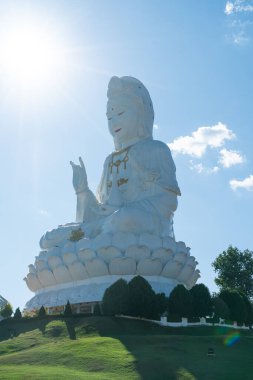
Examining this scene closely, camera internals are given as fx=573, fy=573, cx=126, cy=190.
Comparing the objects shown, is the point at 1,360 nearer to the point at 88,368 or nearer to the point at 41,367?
the point at 41,367

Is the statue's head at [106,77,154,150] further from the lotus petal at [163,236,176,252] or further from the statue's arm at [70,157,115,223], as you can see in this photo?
the lotus petal at [163,236,176,252]

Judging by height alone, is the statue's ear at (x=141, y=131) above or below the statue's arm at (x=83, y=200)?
above

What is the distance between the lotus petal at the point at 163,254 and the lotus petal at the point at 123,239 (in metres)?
0.96

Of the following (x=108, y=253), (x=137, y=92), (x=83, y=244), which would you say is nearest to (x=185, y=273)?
(x=108, y=253)

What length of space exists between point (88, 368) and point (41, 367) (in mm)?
1110

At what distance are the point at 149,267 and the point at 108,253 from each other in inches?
68.3

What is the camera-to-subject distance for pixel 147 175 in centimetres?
2555

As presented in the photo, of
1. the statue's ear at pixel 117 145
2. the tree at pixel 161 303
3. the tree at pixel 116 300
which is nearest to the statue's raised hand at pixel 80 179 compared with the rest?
the statue's ear at pixel 117 145

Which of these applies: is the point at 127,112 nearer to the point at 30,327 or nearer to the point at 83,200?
the point at 83,200

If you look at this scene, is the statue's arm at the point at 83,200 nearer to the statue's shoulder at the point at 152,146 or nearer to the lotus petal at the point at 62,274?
the statue's shoulder at the point at 152,146

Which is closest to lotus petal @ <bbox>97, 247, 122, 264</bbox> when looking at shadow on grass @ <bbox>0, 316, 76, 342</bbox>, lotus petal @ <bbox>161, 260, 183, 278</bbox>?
lotus petal @ <bbox>161, 260, 183, 278</bbox>

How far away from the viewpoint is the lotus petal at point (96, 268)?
22688 millimetres

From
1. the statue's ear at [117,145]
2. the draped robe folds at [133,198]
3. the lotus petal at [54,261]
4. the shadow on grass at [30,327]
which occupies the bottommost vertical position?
the shadow on grass at [30,327]

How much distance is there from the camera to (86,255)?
22938 mm
